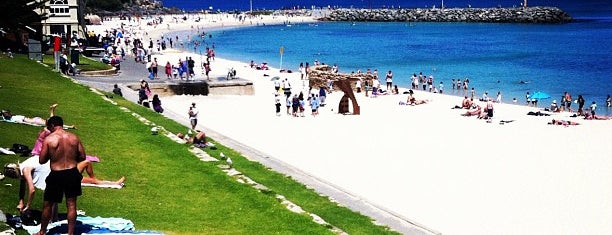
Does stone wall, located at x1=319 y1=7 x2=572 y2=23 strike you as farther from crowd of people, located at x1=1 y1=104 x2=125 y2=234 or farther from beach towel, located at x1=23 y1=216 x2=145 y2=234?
crowd of people, located at x1=1 y1=104 x2=125 y2=234

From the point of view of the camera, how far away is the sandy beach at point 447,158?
1630cm

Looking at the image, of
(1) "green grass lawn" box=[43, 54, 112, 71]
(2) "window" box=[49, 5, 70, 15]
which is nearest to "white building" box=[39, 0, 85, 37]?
(2) "window" box=[49, 5, 70, 15]

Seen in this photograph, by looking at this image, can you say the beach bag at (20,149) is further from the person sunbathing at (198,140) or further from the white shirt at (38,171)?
the person sunbathing at (198,140)

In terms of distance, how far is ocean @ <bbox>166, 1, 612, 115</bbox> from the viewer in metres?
52.7

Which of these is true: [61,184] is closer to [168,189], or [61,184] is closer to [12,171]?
[12,171]

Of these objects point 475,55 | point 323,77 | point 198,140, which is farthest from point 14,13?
point 475,55

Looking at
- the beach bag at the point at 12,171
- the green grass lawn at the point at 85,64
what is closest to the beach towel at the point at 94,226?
the beach bag at the point at 12,171

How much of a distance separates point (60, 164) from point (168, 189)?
5.06 meters

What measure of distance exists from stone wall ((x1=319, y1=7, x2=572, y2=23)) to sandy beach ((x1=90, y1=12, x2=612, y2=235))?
383ft

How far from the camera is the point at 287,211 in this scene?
13.2 m

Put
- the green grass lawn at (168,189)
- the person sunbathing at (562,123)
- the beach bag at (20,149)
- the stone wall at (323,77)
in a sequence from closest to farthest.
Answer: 1. the green grass lawn at (168,189)
2. the beach bag at (20,149)
3. the person sunbathing at (562,123)
4. the stone wall at (323,77)

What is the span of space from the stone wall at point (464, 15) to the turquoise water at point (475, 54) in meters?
21.0

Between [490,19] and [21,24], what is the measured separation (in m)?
145

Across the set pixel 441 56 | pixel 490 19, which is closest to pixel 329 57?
pixel 441 56
